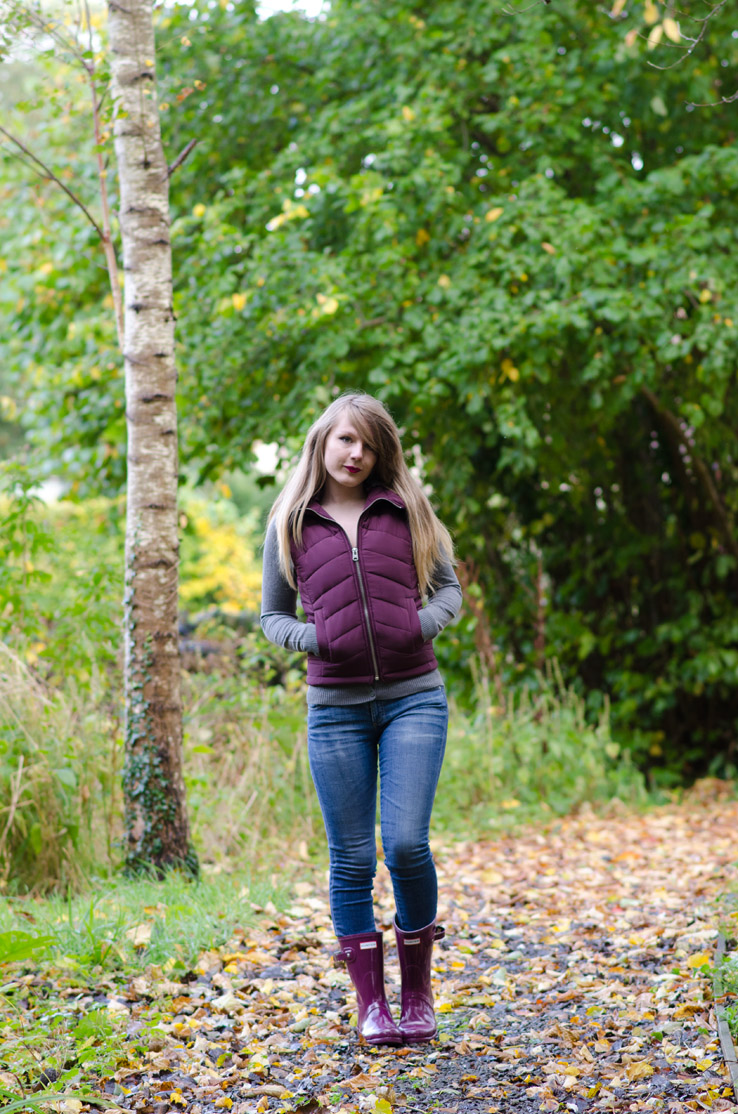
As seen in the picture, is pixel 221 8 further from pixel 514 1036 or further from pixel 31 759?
pixel 514 1036

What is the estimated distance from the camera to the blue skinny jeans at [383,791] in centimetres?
279

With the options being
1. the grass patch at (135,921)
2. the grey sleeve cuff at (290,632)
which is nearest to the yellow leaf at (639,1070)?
the grey sleeve cuff at (290,632)

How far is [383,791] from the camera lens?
2.85 metres

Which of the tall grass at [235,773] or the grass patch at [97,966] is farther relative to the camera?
the tall grass at [235,773]

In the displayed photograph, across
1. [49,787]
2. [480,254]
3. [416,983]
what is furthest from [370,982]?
[480,254]

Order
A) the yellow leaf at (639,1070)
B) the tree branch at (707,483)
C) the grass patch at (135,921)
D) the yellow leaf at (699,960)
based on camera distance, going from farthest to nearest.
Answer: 1. the tree branch at (707,483)
2. the grass patch at (135,921)
3. the yellow leaf at (699,960)
4. the yellow leaf at (639,1070)

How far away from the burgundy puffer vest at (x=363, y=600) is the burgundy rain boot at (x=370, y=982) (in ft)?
2.46

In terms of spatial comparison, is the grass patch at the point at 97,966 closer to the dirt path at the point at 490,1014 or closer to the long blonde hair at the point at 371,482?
the dirt path at the point at 490,1014

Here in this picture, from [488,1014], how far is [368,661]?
→ 1.31 m

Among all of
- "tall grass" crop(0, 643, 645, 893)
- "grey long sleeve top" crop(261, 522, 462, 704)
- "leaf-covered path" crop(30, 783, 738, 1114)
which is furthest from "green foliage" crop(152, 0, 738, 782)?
"grey long sleeve top" crop(261, 522, 462, 704)

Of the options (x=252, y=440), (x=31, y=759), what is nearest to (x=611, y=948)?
(x=31, y=759)

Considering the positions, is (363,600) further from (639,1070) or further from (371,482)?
(639,1070)

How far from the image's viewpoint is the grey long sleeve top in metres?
2.81

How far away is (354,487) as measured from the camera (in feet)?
9.93
